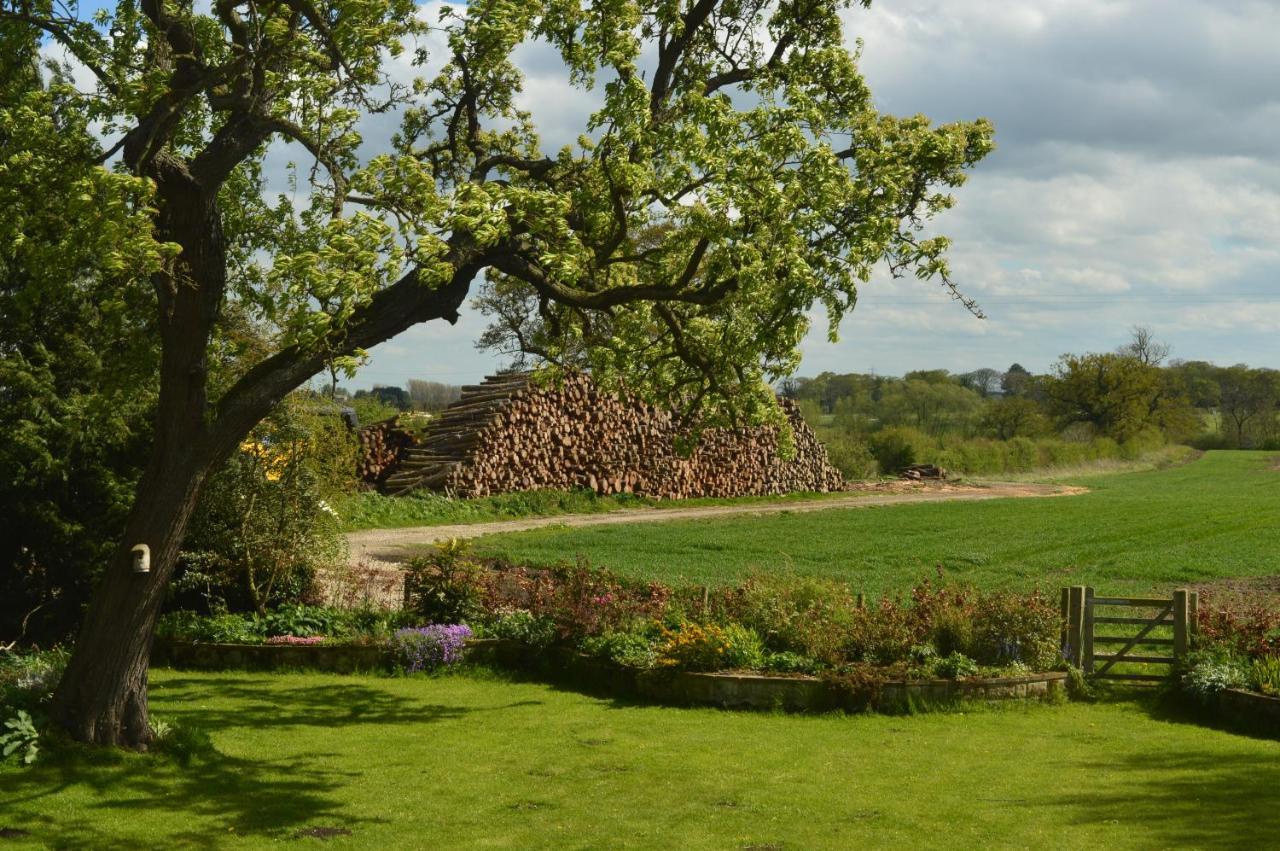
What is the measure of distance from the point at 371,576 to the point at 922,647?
8069 mm

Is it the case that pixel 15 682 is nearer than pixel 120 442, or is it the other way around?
pixel 15 682

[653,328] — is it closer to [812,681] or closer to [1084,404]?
[812,681]

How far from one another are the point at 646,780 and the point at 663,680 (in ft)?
11.0

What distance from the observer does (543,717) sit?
42.1ft

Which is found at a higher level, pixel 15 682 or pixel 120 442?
pixel 120 442

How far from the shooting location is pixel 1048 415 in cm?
9012

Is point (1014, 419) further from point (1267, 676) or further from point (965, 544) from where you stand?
point (1267, 676)

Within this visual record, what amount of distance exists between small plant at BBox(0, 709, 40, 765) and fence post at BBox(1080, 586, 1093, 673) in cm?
1093

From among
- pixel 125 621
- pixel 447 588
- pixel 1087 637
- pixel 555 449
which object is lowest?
pixel 1087 637

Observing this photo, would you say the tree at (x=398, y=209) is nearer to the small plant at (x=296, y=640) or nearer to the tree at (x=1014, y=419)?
the small plant at (x=296, y=640)

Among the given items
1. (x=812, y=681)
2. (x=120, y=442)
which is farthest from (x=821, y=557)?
(x=120, y=442)

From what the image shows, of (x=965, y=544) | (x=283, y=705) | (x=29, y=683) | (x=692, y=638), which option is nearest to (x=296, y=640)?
(x=283, y=705)

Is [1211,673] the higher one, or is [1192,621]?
[1192,621]

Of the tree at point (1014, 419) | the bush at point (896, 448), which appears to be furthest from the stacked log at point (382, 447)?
the tree at point (1014, 419)
